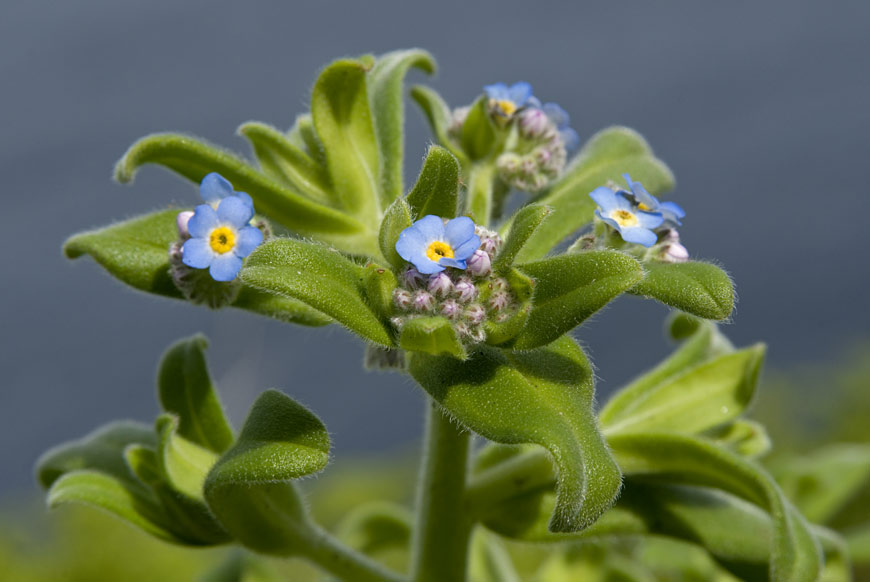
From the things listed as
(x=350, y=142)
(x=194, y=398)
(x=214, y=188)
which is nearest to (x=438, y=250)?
(x=214, y=188)

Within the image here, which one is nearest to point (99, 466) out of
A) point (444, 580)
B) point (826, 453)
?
point (444, 580)

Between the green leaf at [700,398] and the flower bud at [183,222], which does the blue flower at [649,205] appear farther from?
the flower bud at [183,222]

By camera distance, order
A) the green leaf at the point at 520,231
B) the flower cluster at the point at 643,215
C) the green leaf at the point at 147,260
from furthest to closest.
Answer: the green leaf at the point at 147,260, the flower cluster at the point at 643,215, the green leaf at the point at 520,231

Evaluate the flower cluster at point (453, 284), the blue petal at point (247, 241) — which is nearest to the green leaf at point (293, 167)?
the blue petal at point (247, 241)

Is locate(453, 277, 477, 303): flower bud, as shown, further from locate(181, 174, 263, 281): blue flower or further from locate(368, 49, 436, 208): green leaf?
locate(368, 49, 436, 208): green leaf

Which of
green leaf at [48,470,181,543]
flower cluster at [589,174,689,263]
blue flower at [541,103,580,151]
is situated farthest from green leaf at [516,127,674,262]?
green leaf at [48,470,181,543]

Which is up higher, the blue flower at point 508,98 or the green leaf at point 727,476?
the blue flower at point 508,98

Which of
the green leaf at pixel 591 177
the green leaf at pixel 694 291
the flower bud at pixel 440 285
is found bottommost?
the green leaf at pixel 591 177
